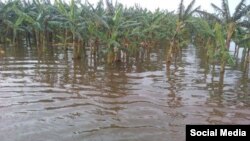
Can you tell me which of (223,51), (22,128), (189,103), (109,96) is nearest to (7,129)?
Answer: (22,128)

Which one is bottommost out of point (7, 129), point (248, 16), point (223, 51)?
point (7, 129)

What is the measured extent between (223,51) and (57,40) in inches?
474

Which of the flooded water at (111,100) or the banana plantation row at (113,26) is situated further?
the banana plantation row at (113,26)

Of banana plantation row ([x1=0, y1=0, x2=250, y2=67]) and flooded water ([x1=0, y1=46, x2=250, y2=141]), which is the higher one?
banana plantation row ([x1=0, y1=0, x2=250, y2=67])

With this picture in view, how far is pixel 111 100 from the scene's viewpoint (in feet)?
28.0

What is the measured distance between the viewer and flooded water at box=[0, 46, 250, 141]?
6.38 metres

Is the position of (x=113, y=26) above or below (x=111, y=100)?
above

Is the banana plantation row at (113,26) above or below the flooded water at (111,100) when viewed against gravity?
above

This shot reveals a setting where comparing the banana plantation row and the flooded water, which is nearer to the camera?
the flooded water

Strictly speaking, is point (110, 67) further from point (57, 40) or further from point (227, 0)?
point (57, 40)

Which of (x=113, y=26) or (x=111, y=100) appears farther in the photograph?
(x=113, y=26)

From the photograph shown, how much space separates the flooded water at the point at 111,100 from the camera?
6.38m

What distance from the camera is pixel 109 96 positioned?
8.91m

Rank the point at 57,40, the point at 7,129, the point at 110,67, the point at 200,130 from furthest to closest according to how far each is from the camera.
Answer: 1. the point at 57,40
2. the point at 110,67
3. the point at 7,129
4. the point at 200,130
